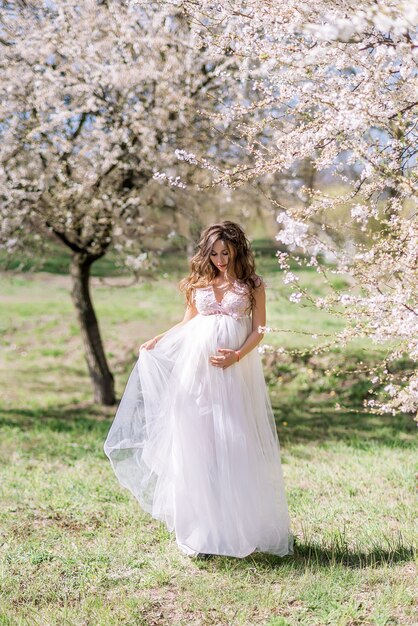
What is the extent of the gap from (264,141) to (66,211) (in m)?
2.47

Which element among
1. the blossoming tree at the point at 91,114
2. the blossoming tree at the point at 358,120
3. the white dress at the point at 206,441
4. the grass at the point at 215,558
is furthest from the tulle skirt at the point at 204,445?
the blossoming tree at the point at 91,114

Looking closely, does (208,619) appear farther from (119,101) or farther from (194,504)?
(119,101)

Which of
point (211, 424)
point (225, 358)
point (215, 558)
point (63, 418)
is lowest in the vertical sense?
point (63, 418)

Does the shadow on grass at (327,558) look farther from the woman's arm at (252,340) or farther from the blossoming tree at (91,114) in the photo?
the blossoming tree at (91,114)

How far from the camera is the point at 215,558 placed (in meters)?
3.85

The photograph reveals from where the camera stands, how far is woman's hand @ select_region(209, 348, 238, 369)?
393 centimetres

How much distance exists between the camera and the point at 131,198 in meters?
7.79

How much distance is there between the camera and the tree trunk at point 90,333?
8836 mm

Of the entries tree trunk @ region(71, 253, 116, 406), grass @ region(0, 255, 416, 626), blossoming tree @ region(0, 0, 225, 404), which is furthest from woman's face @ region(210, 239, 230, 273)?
tree trunk @ region(71, 253, 116, 406)

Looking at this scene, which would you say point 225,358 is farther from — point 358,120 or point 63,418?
point 63,418

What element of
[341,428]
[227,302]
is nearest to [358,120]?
[227,302]

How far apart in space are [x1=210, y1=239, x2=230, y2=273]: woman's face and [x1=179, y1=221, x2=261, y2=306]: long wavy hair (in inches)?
0.6

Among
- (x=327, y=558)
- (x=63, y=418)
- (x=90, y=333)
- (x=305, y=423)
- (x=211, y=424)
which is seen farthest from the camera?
(x=90, y=333)

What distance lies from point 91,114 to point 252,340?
4.78 m
